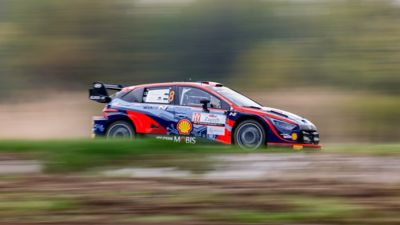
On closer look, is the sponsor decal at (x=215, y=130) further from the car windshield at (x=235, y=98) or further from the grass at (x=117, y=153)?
the grass at (x=117, y=153)

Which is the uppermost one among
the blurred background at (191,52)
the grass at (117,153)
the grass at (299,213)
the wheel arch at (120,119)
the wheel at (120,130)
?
the blurred background at (191,52)

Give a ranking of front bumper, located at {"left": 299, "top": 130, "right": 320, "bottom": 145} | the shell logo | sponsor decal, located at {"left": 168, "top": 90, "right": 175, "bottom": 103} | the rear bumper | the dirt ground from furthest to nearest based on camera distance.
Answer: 1. the rear bumper
2. sponsor decal, located at {"left": 168, "top": 90, "right": 175, "bottom": 103}
3. the shell logo
4. front bumper, located at {"left": 299, "top": 130, "right": 320, "bottom": 145}
5. the dirt ground

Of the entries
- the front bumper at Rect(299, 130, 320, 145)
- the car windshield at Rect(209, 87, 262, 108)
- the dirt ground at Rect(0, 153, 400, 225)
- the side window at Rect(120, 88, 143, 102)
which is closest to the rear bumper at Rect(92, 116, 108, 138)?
Result: the side window at Rect(120, 88, 143, 102)

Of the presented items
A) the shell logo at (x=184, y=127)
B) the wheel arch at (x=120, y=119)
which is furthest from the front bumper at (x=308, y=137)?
the wheel arch at (x=120, y=119)

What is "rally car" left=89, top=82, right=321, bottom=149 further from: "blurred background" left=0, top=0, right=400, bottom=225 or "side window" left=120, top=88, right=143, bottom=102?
"blurred background" left=0, top=0, right=400, bottom=225

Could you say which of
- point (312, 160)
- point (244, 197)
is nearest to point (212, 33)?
point (312, 160)

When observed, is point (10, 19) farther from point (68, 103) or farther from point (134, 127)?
point (134, 127)

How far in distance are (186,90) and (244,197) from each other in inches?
297

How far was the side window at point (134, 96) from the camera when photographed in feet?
47.0

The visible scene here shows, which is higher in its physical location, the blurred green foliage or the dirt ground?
the blurred green foliage

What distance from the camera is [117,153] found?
8.47 metres

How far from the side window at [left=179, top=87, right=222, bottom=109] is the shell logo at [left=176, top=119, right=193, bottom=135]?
39 centimetres

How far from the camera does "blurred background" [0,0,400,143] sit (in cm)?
2441

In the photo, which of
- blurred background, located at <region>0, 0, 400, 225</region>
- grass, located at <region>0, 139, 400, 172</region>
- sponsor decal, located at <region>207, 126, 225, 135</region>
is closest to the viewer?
blurred background, located at <region>0, 0, 400, 225</region>
